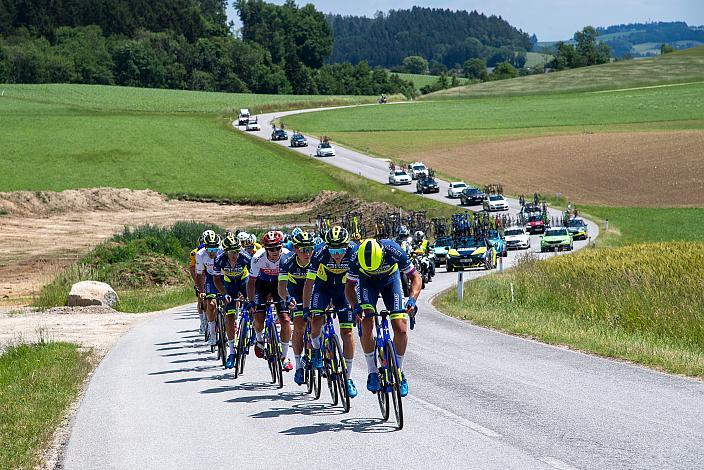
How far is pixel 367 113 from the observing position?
141125 millimetres

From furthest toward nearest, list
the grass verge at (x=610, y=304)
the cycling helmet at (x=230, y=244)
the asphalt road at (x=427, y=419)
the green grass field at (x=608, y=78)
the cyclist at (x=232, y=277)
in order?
1. the green grass field at (x=608, y=78)
2. the grass verge at (x=610, y=304)
3. the cyclist at (x=232, y=277)
4. the cycling helmet at (x=230, y=244)
5. the asphalt road at (x=427, y=419)

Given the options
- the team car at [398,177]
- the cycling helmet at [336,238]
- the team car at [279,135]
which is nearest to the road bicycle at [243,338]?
the cycling helmet at [336,238]

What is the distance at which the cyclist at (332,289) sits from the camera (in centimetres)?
1284

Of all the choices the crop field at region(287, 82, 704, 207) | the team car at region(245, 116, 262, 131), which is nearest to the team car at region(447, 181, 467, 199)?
the crop field at region(287, 82, 704, 207)

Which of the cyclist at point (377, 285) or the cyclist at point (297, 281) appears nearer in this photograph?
the cyclist at point (377, 285)

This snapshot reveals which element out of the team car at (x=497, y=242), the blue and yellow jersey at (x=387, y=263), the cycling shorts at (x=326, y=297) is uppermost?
the blue and yellow jersey at (x=387, y=263)

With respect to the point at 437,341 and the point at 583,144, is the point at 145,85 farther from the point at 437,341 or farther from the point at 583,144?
the point at 437,341

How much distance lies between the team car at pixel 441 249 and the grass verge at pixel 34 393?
2601 cm

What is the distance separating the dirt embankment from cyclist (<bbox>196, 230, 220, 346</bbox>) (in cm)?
3037

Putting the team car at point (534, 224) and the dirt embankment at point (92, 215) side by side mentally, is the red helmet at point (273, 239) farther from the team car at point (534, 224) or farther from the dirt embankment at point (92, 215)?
the team car at point (534, 224)

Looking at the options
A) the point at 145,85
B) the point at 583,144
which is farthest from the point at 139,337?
the point at 145,85

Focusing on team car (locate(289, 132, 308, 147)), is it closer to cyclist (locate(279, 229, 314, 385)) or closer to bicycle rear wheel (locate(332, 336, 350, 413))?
cyclist (locate(279, 229, 314, 385))

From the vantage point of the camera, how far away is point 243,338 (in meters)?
16.7

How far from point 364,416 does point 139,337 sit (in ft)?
42.5
